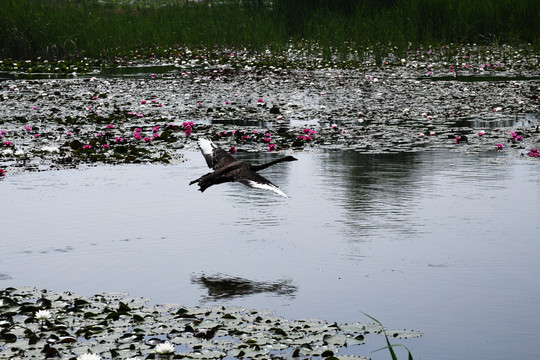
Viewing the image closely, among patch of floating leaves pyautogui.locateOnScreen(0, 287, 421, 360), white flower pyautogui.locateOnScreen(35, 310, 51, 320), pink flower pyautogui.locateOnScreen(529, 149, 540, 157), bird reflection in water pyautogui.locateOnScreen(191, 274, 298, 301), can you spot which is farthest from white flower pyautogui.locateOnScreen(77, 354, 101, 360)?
pink flower pyautogui.locateOnScreen(529, 149, 540, 157)

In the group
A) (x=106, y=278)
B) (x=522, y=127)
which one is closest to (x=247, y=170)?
(x=106, y=278)

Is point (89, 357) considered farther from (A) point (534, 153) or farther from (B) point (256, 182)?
(A) point (534, 153)

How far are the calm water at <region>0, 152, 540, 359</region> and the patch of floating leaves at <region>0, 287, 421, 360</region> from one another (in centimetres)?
26

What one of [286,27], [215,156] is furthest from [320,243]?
[286,27]

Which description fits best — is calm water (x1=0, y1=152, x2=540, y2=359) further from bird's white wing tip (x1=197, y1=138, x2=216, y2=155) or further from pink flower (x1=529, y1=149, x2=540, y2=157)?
bird's white wing tip (x1=197, y1=138, x2=216, y2=155)

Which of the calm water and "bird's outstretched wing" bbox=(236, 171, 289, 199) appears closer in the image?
the calm water

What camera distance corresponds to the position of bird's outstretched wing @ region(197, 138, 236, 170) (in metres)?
8.75

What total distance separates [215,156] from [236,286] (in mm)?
2652

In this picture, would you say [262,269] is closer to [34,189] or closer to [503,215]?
[503,215]

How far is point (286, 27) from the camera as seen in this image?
31000mm

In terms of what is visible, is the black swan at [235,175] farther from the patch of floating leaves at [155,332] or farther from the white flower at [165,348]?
the white flower at [165,348]

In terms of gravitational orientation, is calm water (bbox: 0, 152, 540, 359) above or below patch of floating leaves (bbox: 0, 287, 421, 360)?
below

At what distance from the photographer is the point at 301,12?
3062 cm

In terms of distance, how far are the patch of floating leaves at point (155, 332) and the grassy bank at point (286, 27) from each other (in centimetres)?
2065
